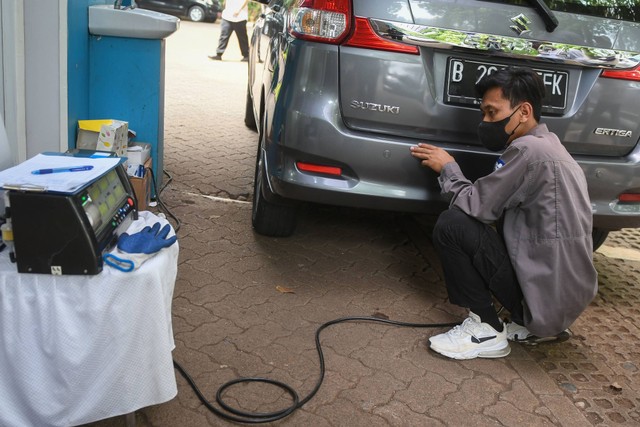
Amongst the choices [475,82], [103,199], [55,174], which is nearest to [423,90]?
[475,82]

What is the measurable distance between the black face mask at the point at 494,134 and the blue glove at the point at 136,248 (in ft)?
4.86

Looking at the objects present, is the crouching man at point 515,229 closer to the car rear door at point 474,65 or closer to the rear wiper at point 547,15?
the car rear door at point 474,65

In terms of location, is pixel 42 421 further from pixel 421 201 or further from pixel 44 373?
pixel 421 201

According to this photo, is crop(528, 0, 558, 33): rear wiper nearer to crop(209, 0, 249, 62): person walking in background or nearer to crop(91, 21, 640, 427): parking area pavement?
crop(91, 21, 640, 427): parking area pavement

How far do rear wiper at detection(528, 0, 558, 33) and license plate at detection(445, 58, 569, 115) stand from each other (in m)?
0.20

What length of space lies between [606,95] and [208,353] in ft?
7.11

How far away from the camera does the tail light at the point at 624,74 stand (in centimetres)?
336

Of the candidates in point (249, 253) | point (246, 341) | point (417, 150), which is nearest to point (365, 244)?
point (249, 253)

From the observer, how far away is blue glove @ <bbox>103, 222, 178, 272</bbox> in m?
2.14

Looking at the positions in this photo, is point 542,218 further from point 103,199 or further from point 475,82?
point 103,199

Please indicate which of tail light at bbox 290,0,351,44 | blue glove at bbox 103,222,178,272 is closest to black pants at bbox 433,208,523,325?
tail light at bbox 290,0,351,44

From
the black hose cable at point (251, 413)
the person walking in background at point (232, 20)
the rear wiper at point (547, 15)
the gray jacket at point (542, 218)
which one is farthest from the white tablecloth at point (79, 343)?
the person walking in background at point (232, 20)

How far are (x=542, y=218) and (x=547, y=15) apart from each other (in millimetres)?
992

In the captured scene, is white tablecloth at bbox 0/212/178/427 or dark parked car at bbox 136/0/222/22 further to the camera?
dark parked car at bbox 136/0/222/22
